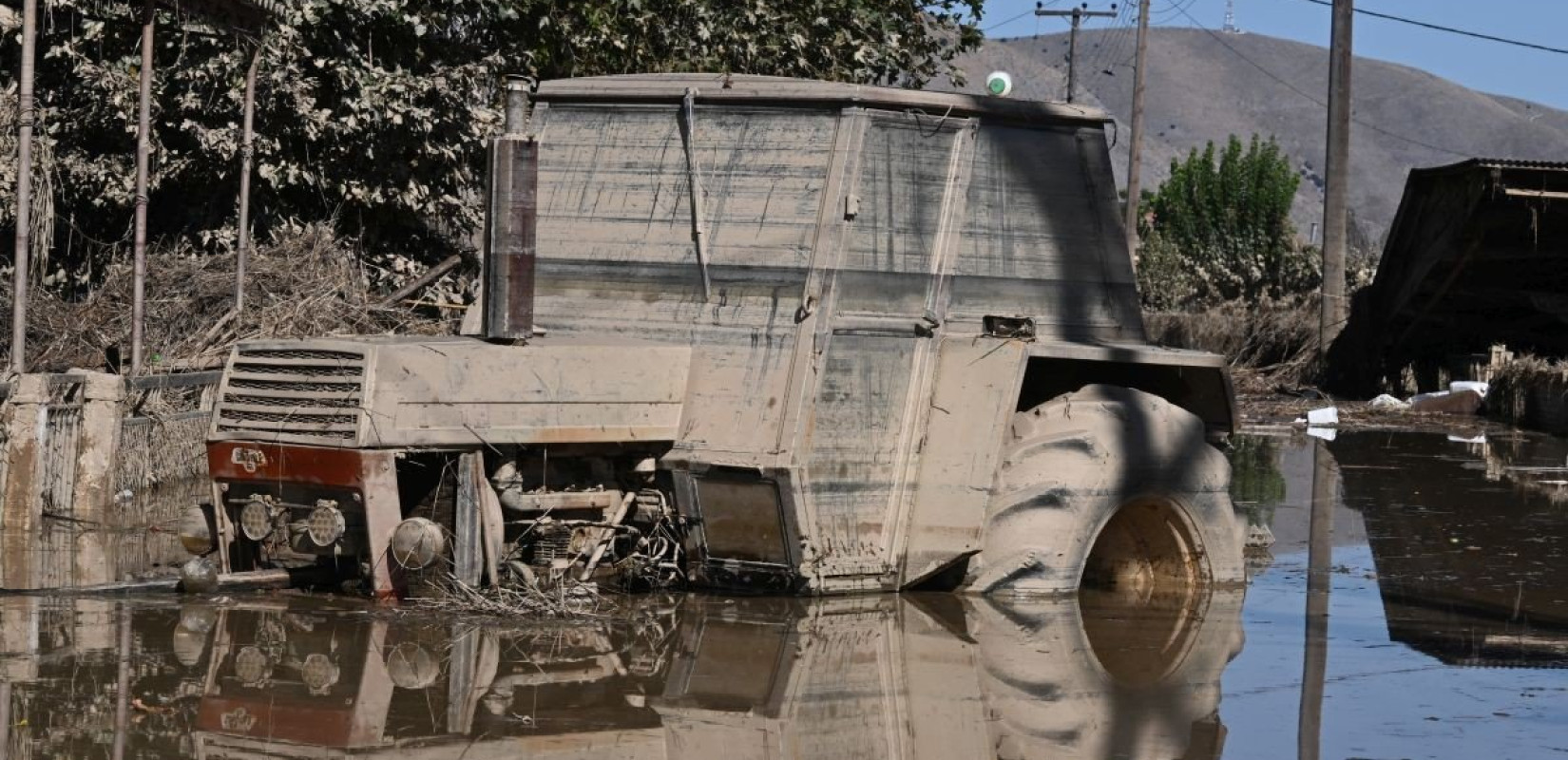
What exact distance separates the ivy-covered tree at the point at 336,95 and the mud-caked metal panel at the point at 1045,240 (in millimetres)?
7995

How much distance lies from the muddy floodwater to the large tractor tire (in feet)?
0.62

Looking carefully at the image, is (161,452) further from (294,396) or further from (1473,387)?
(1473,387)

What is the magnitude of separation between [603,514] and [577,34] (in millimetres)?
10621

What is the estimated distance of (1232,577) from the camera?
402 inches

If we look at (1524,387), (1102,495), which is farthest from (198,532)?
(1524,387)

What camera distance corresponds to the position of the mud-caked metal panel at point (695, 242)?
9.23 metres

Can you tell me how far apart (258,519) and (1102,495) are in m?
3.90

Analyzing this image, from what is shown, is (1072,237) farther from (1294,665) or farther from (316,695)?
(316,695)

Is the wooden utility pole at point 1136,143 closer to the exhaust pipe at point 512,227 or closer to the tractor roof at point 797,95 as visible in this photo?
the tractor roof at point 797,95

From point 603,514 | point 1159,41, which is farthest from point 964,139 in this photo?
point 1159,41

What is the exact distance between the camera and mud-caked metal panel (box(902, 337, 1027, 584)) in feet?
30.7

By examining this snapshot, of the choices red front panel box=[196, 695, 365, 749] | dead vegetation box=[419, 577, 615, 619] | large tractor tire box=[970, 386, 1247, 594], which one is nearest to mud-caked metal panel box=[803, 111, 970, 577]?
large tractor tire box=[970, 386, 1247, 594]

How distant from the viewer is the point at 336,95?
1778cm

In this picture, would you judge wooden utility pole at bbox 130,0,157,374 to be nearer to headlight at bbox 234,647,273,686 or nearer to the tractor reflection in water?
the tractor reflection in water
